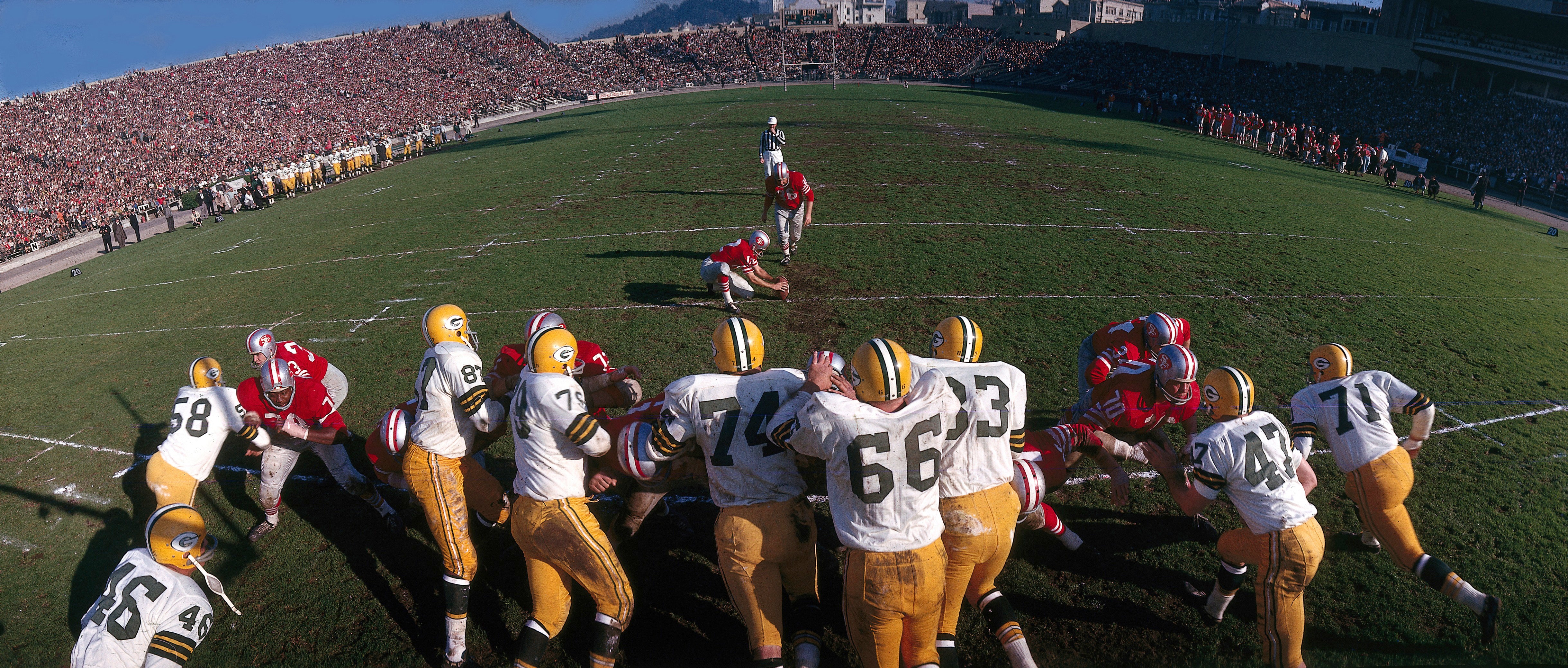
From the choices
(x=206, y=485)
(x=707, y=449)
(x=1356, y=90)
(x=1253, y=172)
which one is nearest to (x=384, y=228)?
(x=206, y=485)

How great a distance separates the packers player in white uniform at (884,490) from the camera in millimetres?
3801

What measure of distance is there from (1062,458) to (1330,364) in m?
2.31

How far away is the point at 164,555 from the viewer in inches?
179

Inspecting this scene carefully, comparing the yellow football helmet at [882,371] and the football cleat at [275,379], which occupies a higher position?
the yellow football helmet at [882,371]

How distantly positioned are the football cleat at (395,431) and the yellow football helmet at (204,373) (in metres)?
2.13

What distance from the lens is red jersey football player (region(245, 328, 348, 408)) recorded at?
6.50 meters

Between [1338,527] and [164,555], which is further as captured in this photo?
[1338,527]

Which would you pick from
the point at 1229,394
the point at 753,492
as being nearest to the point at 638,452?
the point at 753,492

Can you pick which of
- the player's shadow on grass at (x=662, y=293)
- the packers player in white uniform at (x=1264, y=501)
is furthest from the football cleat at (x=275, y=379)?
the packers player in white uniform at (x=1264, y=501)

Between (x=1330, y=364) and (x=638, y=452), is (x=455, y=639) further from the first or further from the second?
(x=1330, y=364)

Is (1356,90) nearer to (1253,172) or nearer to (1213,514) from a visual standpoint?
(1253,172)

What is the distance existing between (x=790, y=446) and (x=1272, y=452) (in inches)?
121

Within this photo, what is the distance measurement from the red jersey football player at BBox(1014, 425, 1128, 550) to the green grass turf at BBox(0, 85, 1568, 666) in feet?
1.26

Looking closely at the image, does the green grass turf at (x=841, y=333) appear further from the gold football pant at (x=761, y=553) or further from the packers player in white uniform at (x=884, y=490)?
the packers player in white uniform at (x=884, y=490)
